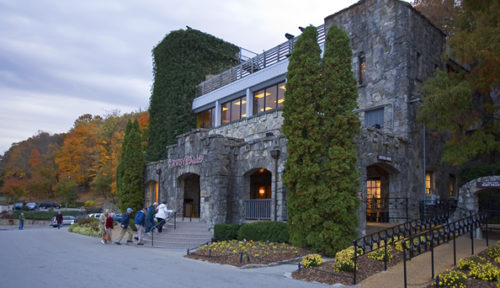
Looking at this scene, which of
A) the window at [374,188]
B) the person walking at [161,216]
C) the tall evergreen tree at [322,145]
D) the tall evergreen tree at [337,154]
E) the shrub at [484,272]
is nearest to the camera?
the shrub at [484,272]

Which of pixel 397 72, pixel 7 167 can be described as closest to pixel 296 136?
pixel 397 72

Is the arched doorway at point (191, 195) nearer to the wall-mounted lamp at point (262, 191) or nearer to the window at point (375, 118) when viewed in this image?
the wall-mounted lamp at point (262, 191)

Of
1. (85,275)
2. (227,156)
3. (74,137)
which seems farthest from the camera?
(74,137)

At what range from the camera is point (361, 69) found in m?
19.2

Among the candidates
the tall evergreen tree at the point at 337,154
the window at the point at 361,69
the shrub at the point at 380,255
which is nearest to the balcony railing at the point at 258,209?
the tall evergreen tree at the point at 337,154

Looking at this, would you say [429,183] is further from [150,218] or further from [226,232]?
[150,218]

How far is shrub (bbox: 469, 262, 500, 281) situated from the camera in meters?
8.02

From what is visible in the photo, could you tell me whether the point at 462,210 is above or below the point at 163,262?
above

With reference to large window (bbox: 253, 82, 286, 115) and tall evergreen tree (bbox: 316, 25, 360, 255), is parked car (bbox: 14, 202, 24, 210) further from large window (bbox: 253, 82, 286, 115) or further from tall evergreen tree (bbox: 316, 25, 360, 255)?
tall evergreen tree (bbox: 316, 25, 360, 255)

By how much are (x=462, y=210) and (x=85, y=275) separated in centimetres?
1242

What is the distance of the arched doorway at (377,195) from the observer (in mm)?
17822

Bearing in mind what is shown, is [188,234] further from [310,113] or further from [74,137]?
[74,137]

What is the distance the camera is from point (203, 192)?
17.7 meters

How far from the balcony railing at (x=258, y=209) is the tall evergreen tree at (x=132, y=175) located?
10035 millimetres
